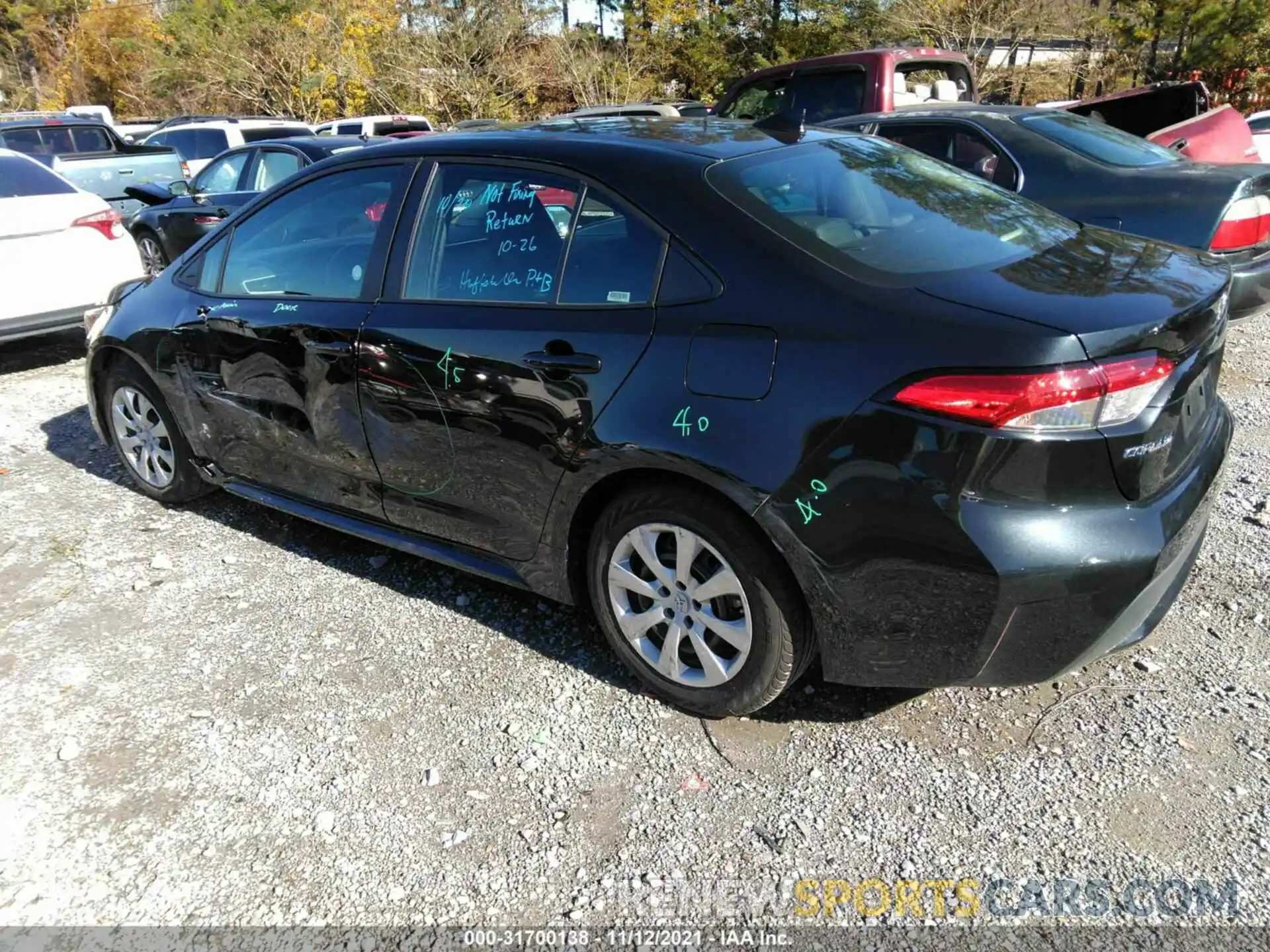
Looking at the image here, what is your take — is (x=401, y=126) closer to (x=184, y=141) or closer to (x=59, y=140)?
(x=184, y=141)

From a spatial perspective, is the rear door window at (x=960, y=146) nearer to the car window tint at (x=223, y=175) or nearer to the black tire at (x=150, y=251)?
the car window tint at (x=223, y=175)

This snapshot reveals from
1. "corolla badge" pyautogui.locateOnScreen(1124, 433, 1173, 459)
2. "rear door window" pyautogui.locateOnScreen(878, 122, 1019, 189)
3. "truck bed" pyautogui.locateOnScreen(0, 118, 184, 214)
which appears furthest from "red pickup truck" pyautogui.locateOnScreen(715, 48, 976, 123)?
"truck bed" pyautogui.locateOnScreen(0, 118, 184, 214)

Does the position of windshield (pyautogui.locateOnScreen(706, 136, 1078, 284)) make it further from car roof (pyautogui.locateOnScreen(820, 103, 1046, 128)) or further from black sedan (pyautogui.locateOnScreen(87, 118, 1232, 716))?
car roof (pyautogui.locateOnScreen(820, 103, 1046, 128))

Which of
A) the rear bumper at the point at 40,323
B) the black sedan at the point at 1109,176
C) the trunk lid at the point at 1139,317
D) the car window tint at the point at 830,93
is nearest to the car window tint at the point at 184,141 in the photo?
the rear bumper at the point at 40,323

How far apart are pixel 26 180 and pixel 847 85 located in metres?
6.81

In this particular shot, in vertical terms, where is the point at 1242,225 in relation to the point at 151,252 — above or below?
above

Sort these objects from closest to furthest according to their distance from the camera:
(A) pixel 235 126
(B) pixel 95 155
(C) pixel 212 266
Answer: (C) pixel 212 266
(B) pixel 95 155
(A) pixel 235 126

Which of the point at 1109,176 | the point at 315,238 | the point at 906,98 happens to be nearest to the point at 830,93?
the point at 906,98

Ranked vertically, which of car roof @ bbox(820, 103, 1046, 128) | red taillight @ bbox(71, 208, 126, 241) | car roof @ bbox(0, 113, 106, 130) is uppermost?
car roof @ bbox(820, 103, 1046, 128)

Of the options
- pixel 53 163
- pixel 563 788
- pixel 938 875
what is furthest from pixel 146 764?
pixel 53 163

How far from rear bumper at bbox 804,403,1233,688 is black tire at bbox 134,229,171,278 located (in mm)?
9171

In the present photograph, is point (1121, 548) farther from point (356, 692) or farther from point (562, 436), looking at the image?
point (356, 692)

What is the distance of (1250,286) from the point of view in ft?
16.2

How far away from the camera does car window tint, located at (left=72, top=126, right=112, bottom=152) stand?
13484 millimetres
